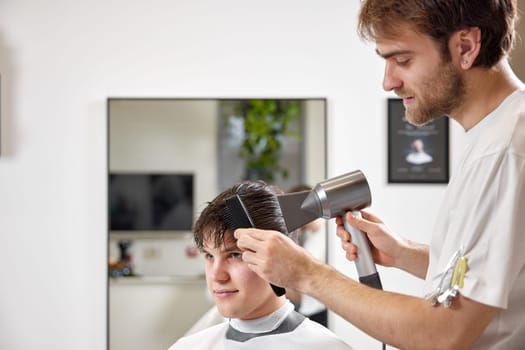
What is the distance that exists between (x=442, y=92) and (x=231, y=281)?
777 millimetres

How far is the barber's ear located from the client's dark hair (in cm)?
55

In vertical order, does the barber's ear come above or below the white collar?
above

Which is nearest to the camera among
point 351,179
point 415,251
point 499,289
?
point 499,289

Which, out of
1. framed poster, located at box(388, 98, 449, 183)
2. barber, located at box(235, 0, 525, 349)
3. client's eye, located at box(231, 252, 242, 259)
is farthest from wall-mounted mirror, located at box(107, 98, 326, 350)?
barber, located at box(235, 0, 525, 349)

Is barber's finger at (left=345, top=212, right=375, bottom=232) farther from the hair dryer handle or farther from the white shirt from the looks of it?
the white shirt

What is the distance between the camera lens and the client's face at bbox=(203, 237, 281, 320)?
5.93ft

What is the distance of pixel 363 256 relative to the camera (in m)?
1.68

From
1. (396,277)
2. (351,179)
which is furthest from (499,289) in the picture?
(396,277)

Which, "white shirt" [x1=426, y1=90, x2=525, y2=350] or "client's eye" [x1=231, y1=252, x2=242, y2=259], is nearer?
"white shirt" [x1=426, y1=90, x2=525, y2=350]

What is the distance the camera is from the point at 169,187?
354 cm

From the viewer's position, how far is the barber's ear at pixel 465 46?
4.55 feet

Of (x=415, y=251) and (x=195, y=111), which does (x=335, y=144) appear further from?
(x=415, y=251)

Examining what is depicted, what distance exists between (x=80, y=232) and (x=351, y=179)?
→ 2.25 meters

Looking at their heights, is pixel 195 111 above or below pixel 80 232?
above
